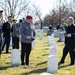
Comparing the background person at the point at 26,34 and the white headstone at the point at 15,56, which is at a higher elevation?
the background person at the point at 26,34

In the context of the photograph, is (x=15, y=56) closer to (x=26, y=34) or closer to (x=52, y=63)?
(x=26, y=34)

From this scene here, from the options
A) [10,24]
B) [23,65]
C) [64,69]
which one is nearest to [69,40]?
[64,69]

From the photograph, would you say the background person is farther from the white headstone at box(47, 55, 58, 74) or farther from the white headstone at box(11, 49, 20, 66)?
the white headstone at box(47, 55, 58, 74)

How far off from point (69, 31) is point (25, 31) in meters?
1.83

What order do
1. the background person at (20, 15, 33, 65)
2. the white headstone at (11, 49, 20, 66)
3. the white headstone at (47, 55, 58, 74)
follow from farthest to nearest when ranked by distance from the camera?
the white headstone at (11, 49, 20, 66)
the background person at (20, 15, 33, 65)
the white headstone at (47, 55, 58, 74)

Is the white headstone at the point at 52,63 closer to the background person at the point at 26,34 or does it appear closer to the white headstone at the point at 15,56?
the background person at the point at 26,34

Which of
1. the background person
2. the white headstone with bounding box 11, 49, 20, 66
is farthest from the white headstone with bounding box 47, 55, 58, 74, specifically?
the white headstone with bounding box 11, 49, 20, 66

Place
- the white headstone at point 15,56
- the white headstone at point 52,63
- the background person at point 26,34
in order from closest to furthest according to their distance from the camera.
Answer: the white headstone at point 52,63 → the background person at point 26,34 → the white headstone at point 15,56

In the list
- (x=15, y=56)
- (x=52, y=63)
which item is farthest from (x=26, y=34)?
(x=52, y=63)

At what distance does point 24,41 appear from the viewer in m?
10.1

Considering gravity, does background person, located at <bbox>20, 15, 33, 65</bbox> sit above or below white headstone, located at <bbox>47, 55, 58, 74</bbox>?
above

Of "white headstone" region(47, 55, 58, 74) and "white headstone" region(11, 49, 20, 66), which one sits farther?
"white headstone" region(11, 49, 20, 66)

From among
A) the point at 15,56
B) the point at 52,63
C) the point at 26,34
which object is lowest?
the point at 52,63

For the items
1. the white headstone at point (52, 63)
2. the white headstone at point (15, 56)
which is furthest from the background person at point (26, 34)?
the white headstone at point (52, 63)
